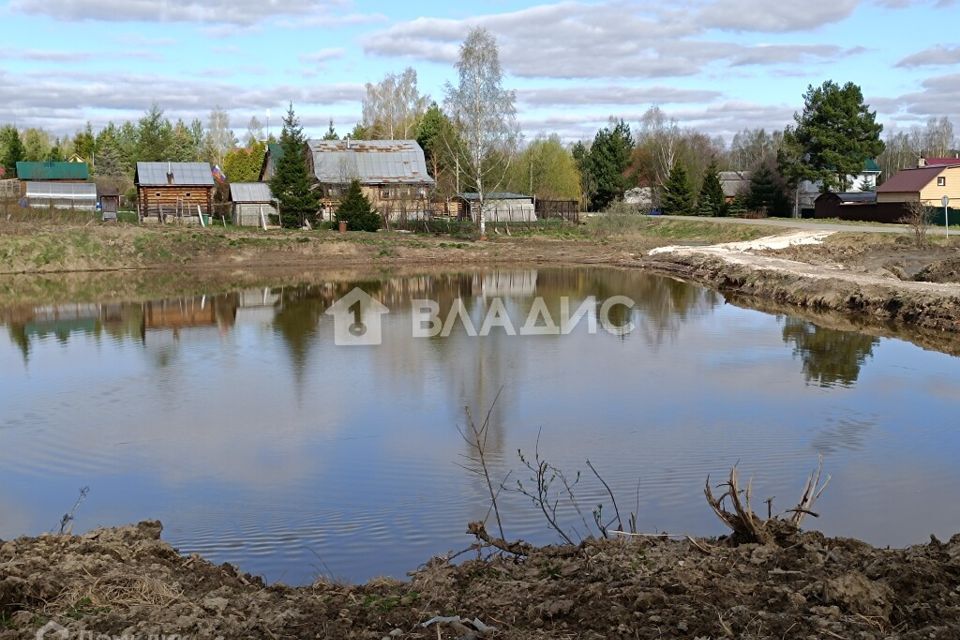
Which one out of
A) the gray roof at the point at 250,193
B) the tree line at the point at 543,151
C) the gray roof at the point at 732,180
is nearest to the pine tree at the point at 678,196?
the tree line at the point at 543,151

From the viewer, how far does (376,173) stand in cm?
4816

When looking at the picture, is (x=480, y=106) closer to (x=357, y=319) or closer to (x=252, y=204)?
(x=252, y=204)

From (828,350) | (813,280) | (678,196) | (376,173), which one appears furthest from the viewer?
(678,196)

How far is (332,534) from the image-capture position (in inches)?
291

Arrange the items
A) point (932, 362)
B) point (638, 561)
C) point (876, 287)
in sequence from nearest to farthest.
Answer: point (638, 561)
point (932, 362)
point (876, 287)

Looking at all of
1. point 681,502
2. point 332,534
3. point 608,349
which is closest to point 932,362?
point 608,349

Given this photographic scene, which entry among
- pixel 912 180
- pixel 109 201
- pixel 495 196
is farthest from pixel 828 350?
pixel 109 201

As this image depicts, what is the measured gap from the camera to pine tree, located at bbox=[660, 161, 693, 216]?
57.1 metres

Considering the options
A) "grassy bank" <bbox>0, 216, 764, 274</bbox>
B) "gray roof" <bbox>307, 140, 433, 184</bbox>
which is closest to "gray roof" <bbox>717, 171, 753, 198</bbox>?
"gray roof" <bbox>307, 140, 433, 184</bbox>

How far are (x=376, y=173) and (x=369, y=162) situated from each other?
2.75 ft

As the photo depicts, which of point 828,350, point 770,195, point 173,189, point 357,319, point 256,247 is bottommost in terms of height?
point 828,350

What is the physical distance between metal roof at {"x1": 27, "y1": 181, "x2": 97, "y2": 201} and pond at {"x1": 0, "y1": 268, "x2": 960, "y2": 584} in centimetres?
3901

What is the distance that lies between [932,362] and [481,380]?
7.30 metres

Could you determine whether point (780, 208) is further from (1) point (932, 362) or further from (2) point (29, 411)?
(2) point (29, 411)
